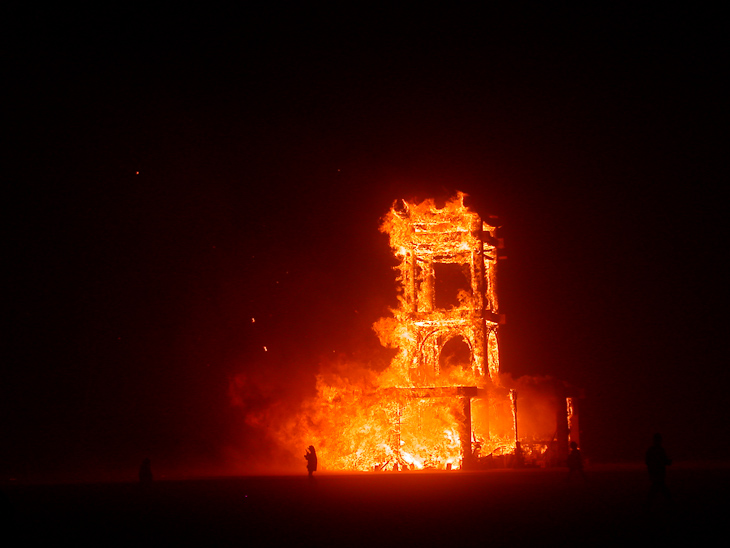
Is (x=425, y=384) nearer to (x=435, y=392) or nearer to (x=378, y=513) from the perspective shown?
(x=435, y=392)

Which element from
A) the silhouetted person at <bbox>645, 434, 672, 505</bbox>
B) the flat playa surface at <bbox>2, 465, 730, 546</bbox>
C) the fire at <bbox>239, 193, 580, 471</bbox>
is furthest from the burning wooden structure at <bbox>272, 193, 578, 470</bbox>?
→ the silhouetted person at <bbox>645, 434, 672, 505</bbox>

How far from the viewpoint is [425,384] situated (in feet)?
124

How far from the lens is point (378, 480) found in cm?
2747

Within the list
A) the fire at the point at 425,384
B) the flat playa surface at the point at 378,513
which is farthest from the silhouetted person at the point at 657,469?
the fire at the point at 425,384

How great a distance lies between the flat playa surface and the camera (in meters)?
12.5

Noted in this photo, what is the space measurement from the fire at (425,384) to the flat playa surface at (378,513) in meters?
9.80

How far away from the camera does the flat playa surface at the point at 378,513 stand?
12.5 metres

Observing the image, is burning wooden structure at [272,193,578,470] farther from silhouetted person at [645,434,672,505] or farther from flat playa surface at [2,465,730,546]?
silhouetted person at [645,434,672,505]

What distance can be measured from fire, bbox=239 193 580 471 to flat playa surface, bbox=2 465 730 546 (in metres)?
9.80

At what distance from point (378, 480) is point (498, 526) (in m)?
14.4

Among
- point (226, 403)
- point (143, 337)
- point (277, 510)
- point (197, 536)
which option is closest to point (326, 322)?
point (226, 403)

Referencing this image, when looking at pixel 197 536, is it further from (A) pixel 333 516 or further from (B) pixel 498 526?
(B) pixel 498 526

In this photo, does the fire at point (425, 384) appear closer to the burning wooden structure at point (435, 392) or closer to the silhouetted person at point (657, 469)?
the burning wooden structure at point (435, 392)

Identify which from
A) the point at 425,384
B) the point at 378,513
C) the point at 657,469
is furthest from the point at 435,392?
the point at 657,469
